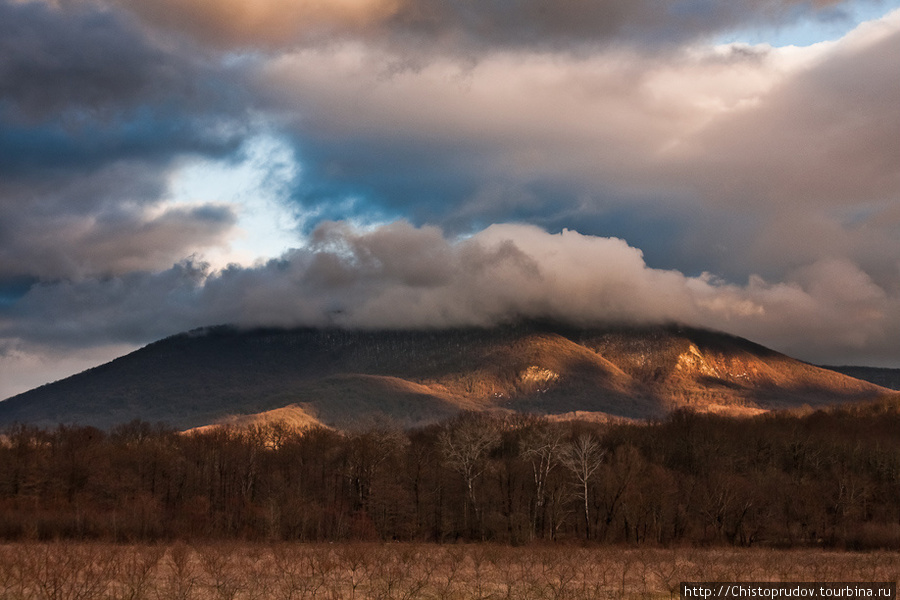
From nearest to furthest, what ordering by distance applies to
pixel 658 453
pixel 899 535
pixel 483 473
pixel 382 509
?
pixel 899 535
pixel 382 509
pixel 483 473
pixel 658 453

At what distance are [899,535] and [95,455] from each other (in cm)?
12932

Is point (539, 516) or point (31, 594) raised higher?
point (31, 594)

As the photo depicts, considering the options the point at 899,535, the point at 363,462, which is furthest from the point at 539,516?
the point at 899,535

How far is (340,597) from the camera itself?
34.0 metres

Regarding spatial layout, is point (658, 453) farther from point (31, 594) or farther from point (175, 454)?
point (31, 594)

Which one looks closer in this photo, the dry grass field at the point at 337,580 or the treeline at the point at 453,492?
the dry grass field at the point at 337,580

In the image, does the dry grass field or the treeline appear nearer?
the dry grass field

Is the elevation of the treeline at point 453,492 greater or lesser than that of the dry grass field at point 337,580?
lesser

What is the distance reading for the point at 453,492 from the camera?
129375 millimetres

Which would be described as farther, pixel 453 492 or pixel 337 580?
pixel 453 492

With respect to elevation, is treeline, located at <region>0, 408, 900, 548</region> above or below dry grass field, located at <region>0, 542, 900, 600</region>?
below

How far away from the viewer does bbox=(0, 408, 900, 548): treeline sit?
106688 millimetres

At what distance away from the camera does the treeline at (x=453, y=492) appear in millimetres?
106688

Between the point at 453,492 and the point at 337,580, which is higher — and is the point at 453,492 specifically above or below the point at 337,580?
below
